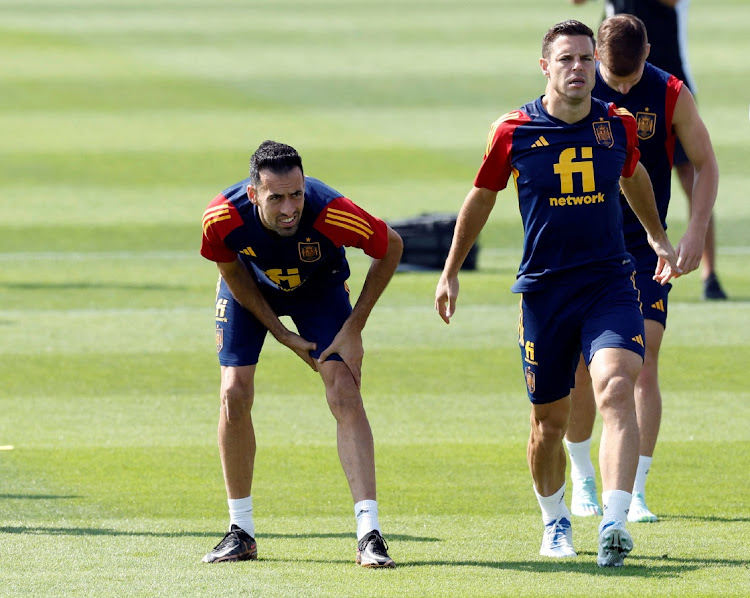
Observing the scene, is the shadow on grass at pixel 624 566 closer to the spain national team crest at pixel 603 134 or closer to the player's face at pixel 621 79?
the spain national team crest at pixel 603 134

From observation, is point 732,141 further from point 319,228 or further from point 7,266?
point 319,228

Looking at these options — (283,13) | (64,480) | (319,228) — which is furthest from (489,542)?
(283,13)

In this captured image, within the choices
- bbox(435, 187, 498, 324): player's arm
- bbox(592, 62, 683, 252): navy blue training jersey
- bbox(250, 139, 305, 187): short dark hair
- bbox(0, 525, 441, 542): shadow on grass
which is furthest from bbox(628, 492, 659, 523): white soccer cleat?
bbox(250, 139, 305, 187): short dark hair

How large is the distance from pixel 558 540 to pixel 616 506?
1.98 feet

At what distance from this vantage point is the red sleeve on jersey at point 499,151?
20.4 ft

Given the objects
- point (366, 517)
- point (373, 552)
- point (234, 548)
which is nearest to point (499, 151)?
point (366, 517)

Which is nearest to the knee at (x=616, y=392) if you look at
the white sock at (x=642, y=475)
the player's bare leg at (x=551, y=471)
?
the player's bare leg at (x=551, y=471)

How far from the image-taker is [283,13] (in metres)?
43.7

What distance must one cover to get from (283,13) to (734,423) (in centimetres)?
3596

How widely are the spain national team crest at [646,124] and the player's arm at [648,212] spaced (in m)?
0.57

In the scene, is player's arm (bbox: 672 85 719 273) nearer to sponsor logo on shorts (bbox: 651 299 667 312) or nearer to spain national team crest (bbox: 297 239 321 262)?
sponsor logo on shorts (bbox: 651 299 667 312)

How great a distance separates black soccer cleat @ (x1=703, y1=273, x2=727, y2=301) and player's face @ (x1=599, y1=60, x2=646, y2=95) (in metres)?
6.78

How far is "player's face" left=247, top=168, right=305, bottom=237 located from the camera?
6.02m

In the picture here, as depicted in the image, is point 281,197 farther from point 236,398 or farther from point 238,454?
point 238,454
